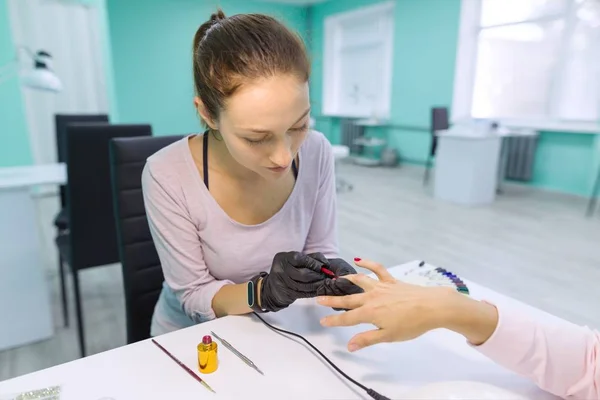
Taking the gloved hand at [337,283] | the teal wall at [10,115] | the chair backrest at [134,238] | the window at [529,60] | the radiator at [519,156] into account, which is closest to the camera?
the gloved hand at [337,283]

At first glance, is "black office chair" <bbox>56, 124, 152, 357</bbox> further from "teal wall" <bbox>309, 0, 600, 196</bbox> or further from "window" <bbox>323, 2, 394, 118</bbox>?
"window" <bbox>323, 2, 394, 118</bbox>

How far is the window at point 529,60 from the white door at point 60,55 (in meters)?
4.16

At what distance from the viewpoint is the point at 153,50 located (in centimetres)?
561

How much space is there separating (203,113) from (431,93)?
4.96 metres

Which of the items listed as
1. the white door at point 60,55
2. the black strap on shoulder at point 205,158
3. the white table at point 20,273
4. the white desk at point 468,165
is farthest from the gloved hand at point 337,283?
the white door at point 60,55

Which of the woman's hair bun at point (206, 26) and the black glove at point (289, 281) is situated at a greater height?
the woman's hair bun at point (206, 26)

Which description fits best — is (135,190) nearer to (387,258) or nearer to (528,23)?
(387,258)

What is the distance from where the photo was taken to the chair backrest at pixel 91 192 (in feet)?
4.95

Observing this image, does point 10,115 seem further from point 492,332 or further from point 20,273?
point 492,332

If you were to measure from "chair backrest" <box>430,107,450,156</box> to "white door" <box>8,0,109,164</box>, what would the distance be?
3675mm

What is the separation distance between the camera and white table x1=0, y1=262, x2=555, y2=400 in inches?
21.0

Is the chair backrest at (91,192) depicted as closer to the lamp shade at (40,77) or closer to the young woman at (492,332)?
the lamp shade at (40,77)

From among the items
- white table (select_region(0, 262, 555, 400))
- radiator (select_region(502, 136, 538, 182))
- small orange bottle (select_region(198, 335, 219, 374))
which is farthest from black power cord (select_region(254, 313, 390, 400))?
radiator (select_region(502, 136, 538, 182))

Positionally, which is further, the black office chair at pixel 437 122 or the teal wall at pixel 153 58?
the teal wall at pixel 153 58
